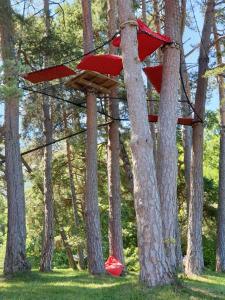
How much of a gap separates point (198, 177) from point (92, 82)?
3728 millimetres

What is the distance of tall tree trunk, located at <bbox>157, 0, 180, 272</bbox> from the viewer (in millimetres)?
6746

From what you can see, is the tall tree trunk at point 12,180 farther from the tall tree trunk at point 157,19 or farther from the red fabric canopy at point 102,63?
the tall tree trunk at point 157,19

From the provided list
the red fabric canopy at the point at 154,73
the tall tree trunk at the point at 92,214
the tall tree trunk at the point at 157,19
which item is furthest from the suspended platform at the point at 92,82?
the tall tree trunk at the point at 157,19

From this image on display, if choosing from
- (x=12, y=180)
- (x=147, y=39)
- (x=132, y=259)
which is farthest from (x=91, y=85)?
(x=132, y=259)

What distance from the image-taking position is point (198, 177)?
37.3 ft

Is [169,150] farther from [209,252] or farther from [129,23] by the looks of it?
[209,252]

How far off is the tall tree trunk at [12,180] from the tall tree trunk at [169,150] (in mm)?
3451

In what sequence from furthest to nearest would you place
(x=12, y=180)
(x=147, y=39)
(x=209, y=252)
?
(x=209, y=252) < (x=12, y=180) < (x=147, y=39)

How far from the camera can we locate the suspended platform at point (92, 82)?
9359 millimetres

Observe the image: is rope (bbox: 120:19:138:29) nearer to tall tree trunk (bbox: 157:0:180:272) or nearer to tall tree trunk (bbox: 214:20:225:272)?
tall tree trunk (bbox: 157:0:180:272)

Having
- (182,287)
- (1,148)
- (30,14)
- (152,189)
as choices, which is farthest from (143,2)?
(182,287)

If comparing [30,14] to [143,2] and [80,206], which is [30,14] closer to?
[143,2]

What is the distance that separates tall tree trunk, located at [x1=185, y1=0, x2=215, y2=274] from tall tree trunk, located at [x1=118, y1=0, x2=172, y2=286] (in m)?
4.89

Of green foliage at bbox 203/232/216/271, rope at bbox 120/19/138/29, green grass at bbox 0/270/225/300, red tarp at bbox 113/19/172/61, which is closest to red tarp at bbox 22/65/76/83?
red tarp at bbox 113/19/172/61
